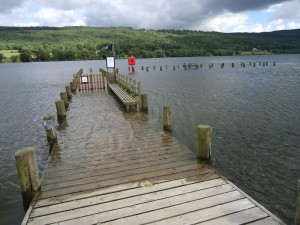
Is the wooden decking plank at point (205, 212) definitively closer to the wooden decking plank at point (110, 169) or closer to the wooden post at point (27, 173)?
the wooden decking plank at point (110, 169)

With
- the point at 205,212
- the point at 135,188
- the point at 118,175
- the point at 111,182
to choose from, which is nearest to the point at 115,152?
the point at 118,175

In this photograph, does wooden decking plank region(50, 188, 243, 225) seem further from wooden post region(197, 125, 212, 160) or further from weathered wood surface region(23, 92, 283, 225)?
wooden post region(197, 125, 212, 160)

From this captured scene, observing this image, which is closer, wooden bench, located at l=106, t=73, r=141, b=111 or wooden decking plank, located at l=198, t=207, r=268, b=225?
wooden decking plank, located at l=198, t=207, r=268, b=225

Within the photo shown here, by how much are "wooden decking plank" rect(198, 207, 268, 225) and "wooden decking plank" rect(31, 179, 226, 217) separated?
3.02ft

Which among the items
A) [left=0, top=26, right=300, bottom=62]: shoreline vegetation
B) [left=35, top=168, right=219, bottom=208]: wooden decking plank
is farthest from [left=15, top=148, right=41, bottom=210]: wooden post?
[left=0, top=26, right=300, bottom=62]: shoreline vegetation

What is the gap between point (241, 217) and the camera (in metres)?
5.07

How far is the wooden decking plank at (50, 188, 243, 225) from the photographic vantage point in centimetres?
513

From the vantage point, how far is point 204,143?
→ 7.98 meters

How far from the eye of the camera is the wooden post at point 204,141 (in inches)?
310

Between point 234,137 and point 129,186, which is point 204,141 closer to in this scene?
point 129,186

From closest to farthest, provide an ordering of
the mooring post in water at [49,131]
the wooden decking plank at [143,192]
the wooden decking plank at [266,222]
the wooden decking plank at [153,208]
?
1. the wooden decking plank at [266,222]
2. the wooden decking plank at [153,208]
3. the wooden decking plank at [143,192]
4. the mooring post in water at [49,131]

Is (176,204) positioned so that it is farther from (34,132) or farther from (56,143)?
(34,132)

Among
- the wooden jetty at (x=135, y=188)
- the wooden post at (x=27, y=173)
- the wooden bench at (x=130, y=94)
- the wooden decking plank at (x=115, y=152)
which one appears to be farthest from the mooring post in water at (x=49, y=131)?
the wooden bench at (x=130, y=94)

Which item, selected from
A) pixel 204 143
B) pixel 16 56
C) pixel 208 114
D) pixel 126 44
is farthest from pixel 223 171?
pixel 126 44
